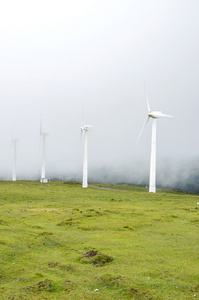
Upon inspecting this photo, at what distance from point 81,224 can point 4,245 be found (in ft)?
40.1

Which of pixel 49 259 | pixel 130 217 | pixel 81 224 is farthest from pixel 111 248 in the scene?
pixel 130 217

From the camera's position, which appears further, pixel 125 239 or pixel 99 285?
pixel 125 239

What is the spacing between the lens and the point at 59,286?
15.2 meters

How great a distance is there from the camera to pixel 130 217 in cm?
3778

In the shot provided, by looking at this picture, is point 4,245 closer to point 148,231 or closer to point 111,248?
point 111,248

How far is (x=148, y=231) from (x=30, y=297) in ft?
57.8

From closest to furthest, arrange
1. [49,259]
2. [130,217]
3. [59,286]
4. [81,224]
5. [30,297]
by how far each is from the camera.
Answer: [30,297] → [59,286] → [49,259] → [81,224] → [130,217]

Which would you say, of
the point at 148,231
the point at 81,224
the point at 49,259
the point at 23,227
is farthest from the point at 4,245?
the point at 148,231

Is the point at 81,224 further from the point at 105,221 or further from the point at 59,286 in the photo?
the point at 59,286

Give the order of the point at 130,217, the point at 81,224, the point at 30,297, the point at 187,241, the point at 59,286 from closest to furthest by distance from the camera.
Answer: the point at 30,297 < the point at 59,286 < the point at 187,241 < the point at 81,224 < the point at 130,217

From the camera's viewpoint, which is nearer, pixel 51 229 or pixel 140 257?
pixel 140 257

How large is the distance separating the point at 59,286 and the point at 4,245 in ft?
25.9

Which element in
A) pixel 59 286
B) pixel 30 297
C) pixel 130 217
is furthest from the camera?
pixel 130 217

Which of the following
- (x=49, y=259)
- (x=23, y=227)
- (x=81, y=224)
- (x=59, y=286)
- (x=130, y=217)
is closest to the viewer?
(x=59, y=286)
